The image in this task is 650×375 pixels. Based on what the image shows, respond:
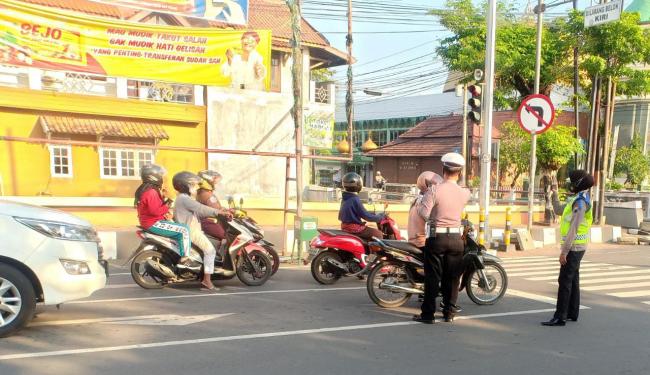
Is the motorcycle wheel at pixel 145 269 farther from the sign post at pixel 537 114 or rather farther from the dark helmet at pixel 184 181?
the sign post at pixel 537 114

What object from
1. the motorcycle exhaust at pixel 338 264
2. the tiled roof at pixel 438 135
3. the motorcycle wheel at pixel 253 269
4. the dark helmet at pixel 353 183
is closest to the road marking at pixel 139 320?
the motorcycle wheel at pixel 253 269

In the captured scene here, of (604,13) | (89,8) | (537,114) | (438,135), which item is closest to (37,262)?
(537,114)

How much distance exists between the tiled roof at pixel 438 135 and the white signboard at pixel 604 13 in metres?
13.9

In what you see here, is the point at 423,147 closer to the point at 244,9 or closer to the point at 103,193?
the point at 103,193

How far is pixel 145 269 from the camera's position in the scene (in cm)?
709

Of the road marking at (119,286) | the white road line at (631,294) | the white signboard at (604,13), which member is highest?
the white signboard at (604,13)

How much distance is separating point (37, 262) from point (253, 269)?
3291 millimetres

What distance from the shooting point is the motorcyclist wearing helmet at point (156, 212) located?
22.9ft

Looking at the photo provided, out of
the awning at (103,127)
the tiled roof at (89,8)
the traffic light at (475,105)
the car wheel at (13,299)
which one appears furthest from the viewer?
the tiled roof at (89,8)

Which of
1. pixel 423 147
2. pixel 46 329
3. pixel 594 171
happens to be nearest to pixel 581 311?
pixel 46 329

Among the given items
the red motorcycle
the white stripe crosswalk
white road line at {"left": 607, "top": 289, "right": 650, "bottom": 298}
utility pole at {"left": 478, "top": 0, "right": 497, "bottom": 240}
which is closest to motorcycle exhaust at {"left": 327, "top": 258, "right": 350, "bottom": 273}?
the red motorcycle

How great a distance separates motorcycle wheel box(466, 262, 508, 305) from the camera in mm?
6613

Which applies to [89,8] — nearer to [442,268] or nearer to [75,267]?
[75,267]

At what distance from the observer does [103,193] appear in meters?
18.6
